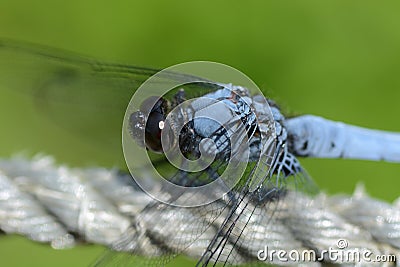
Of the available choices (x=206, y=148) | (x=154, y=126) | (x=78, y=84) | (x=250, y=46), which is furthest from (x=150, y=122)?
(x=250, y=46)

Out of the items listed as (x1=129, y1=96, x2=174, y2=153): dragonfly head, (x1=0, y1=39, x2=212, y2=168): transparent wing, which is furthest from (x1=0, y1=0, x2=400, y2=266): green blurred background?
(x1=129, y1=96, x2=174, y2=153): dragonfly head

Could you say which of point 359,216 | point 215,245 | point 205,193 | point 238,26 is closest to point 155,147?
point 205,193

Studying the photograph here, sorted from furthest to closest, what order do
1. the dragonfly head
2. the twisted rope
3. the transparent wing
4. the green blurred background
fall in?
Result: the green blurred background → the transparent wing → the dragonfly head → the twisted rope

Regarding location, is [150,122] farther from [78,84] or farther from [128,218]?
[78,84]

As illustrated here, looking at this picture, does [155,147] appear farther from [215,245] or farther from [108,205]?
[215,245]

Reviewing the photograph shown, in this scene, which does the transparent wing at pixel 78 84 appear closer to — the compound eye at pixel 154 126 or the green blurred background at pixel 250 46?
the compound eye at pixel 154 126

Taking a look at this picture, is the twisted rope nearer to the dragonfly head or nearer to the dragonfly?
the dragonfly
